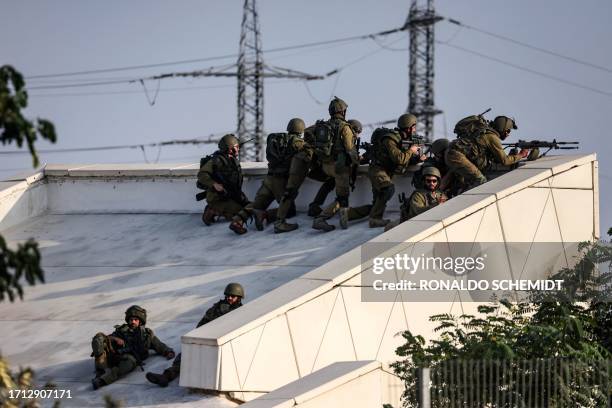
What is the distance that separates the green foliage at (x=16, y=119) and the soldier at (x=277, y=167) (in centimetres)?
1150

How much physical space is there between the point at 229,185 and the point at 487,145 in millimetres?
3573

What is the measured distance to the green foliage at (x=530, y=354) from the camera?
463 inches

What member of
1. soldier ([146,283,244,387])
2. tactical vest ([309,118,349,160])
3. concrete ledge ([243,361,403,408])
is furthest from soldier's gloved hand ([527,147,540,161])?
concrete ledge ([243,361,403,408])

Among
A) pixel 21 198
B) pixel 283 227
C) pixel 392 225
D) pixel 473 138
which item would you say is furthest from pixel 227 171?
pixel 21 198

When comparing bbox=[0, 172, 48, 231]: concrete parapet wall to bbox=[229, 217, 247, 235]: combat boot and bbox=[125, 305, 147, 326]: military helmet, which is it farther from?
bbox=[125, 305, 147, 326]: military helmet

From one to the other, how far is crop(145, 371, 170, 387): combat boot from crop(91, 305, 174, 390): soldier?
1.75ft

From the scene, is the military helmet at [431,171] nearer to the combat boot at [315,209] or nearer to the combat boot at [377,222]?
the combat boot at [377,222]

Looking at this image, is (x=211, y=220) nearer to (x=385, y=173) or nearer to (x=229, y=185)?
(x=229, y=185)

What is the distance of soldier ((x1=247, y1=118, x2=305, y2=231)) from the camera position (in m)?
19.1

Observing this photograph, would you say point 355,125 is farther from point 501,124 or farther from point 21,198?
point 21,198

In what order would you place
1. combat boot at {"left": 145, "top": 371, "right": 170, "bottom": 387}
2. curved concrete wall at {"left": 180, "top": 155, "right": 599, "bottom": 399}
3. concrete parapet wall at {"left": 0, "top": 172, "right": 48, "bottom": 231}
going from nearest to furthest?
curved concrete wall at {"left": 180, "top": 155, "right": 599, "bottom": 399}, combat boot at {"left": 145, "top": 371, "right": 170, "bottom": 387}, concrete parapet wall at {"left": 0, "top": 172, "right": 48, "bottom": 231}

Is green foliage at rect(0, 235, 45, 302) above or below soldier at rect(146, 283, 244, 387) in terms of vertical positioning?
above

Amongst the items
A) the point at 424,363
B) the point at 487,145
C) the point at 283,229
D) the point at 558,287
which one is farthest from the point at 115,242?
the point at 424,363

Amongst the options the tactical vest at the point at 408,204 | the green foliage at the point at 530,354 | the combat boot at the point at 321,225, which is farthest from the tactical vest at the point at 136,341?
the combat boot at the point at 321,225
